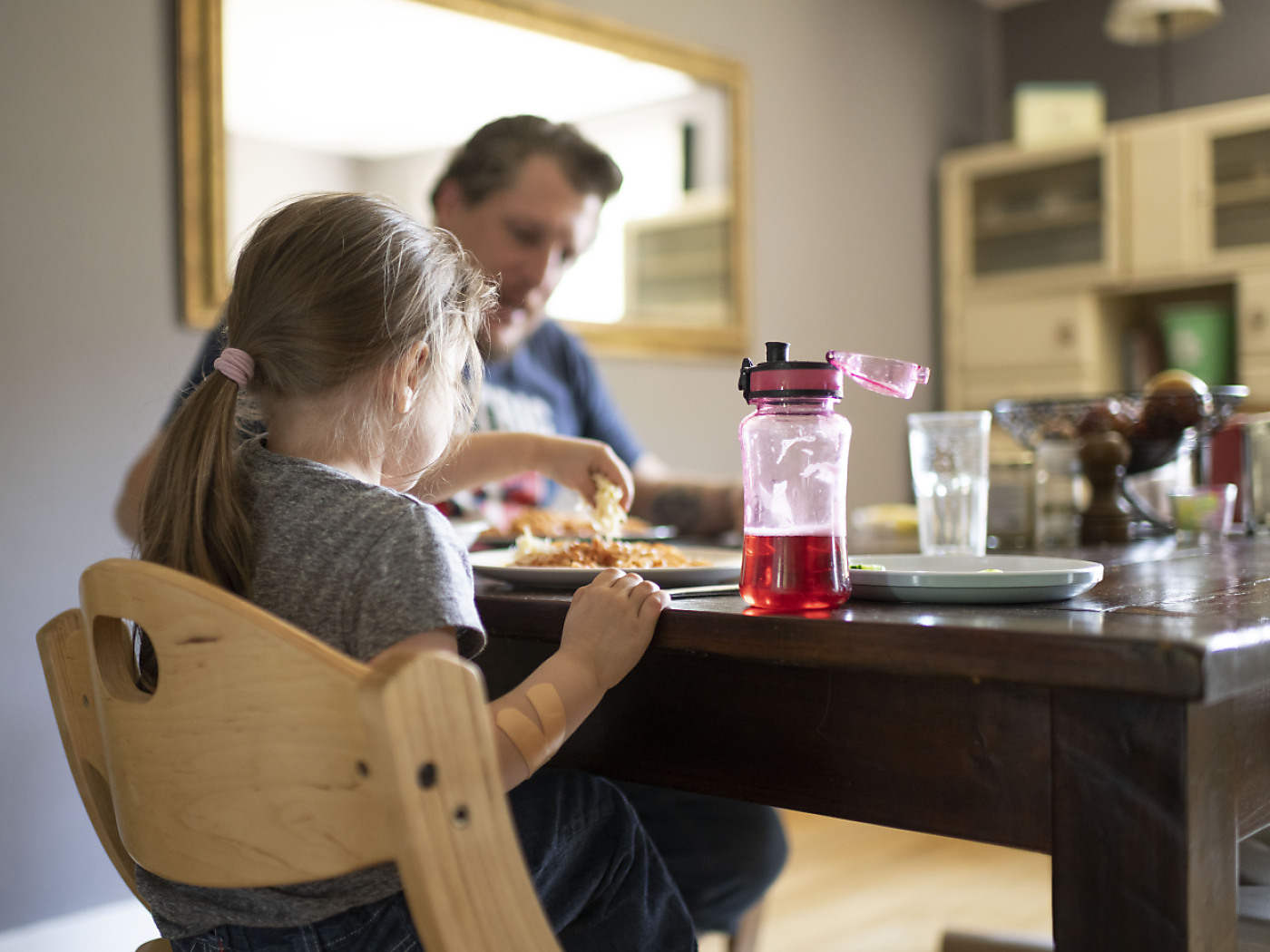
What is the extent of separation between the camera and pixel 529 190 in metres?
1.99

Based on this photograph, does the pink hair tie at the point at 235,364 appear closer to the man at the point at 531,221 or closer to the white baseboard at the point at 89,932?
the man at the point at 531,221

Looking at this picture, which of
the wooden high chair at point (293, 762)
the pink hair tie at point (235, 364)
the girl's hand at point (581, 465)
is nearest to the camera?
the wooden high chair at point (293, 762)

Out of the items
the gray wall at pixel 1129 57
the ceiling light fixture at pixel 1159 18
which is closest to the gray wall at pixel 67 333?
the ceiling light fixture at pixel 1159 18

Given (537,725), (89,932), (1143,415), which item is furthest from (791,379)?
(89,932)

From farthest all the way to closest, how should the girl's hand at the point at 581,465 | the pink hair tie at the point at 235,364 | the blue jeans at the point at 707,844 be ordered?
the blue jeans at the point at 707,844 → the girl's hand at the point at 581,465 → the pink hair tie at the point at 235,364

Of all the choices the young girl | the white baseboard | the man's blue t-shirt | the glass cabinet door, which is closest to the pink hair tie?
the young girl

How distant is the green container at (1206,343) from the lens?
11.8ft

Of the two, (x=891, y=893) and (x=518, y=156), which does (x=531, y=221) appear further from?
(x=891, y=893)

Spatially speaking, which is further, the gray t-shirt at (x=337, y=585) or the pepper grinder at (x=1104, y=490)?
the pepper grinder at (x=1104, y=490)

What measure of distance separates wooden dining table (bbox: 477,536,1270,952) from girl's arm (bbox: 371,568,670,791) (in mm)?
24

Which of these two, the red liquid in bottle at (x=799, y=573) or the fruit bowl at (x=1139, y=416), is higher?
the fruit bowl at (x=1139, y=416)

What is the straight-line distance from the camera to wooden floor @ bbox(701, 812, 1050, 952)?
2.12 meters

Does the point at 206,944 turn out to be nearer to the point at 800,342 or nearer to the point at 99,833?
the point at 99,833

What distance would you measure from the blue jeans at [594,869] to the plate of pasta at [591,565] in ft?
0.53
